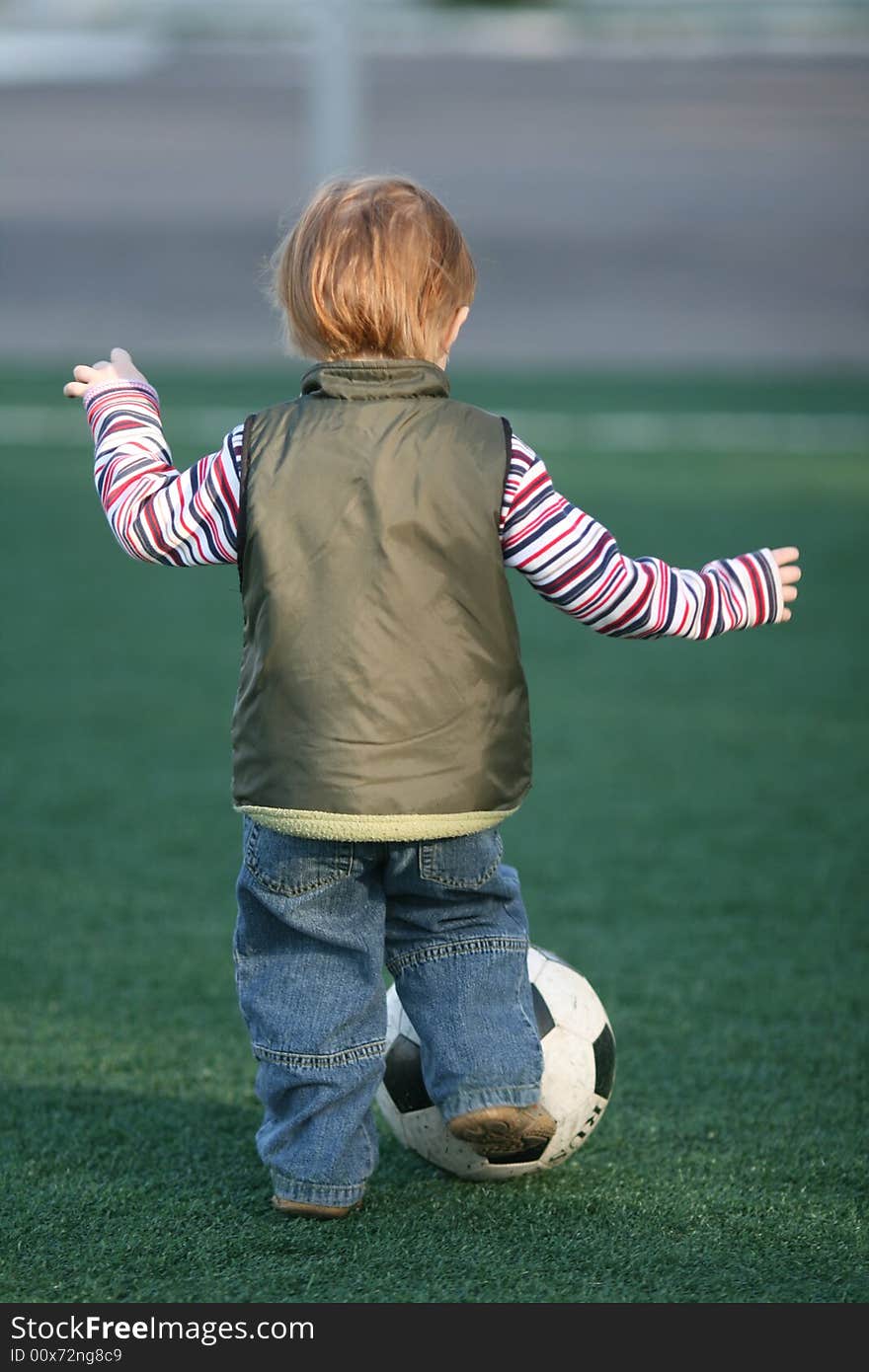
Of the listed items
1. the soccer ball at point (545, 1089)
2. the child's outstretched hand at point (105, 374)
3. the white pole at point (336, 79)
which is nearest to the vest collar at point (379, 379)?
the child's outstretched hand at point (105, 374)

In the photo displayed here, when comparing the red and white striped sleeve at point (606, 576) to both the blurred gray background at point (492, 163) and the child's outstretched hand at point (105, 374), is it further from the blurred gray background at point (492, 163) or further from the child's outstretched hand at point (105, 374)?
the blurred gray background at point (492, 163)

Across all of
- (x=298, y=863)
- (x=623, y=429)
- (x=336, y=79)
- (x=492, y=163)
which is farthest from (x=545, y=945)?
(x=492, y=163)

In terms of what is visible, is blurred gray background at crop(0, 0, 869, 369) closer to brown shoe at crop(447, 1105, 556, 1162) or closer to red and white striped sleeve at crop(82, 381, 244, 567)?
red and white striped sleeve at crop(82, 381, 244, 567)

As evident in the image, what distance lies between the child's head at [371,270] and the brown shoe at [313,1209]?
117 centimetres

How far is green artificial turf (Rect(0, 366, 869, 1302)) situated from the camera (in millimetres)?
2551

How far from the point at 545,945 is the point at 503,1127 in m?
1.34

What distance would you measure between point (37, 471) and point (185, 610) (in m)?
2.65

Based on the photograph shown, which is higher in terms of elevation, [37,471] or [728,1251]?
[37,471]

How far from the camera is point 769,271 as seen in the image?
18266 mm

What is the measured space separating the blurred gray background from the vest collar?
1161 centimetres

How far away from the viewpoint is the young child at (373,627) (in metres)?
2.43

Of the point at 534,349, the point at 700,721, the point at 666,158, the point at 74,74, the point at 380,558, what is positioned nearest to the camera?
the point at 380,558

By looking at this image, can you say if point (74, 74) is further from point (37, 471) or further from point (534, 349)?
point (37, 471)
